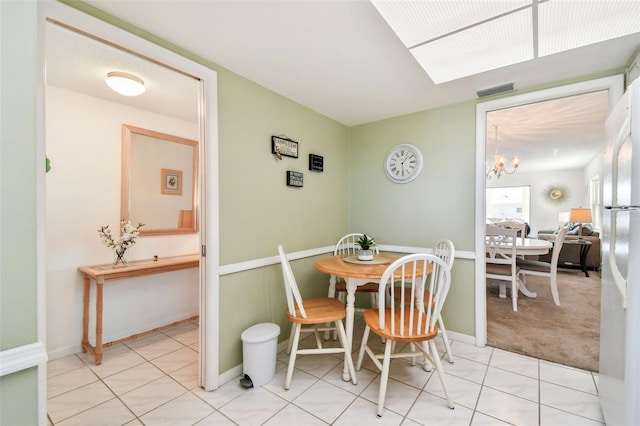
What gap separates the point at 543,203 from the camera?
846 centimetres

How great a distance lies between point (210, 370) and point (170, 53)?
7.04ft

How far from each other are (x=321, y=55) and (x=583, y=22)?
1.48 meters

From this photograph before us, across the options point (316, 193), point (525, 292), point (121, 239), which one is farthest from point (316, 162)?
point (525, 292)

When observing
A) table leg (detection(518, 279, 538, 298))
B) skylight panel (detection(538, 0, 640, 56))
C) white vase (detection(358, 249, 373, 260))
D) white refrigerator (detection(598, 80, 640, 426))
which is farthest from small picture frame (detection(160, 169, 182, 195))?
table leg (detection(518, 279, 538, 298))

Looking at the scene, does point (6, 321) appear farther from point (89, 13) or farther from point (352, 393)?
point (352, 393)

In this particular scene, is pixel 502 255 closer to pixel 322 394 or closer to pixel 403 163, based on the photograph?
pixel 403 163

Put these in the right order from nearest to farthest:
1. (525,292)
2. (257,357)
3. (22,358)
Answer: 1. (22,358)
2. (257,357)
3. (525,292)

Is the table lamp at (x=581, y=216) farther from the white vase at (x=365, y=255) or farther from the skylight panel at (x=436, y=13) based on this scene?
the skylight panel at (x=436, y=13)

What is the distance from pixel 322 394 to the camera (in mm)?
1868

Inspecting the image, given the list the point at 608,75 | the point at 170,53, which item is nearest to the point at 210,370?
the point at 170,53

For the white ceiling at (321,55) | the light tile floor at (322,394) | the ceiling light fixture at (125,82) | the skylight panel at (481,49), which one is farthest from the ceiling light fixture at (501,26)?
the light tile floor at (322,394)

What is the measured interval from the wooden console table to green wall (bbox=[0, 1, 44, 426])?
1548mm

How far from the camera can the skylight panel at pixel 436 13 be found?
1354 millimetres

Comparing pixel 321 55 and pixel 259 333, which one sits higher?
pixel 321 55
